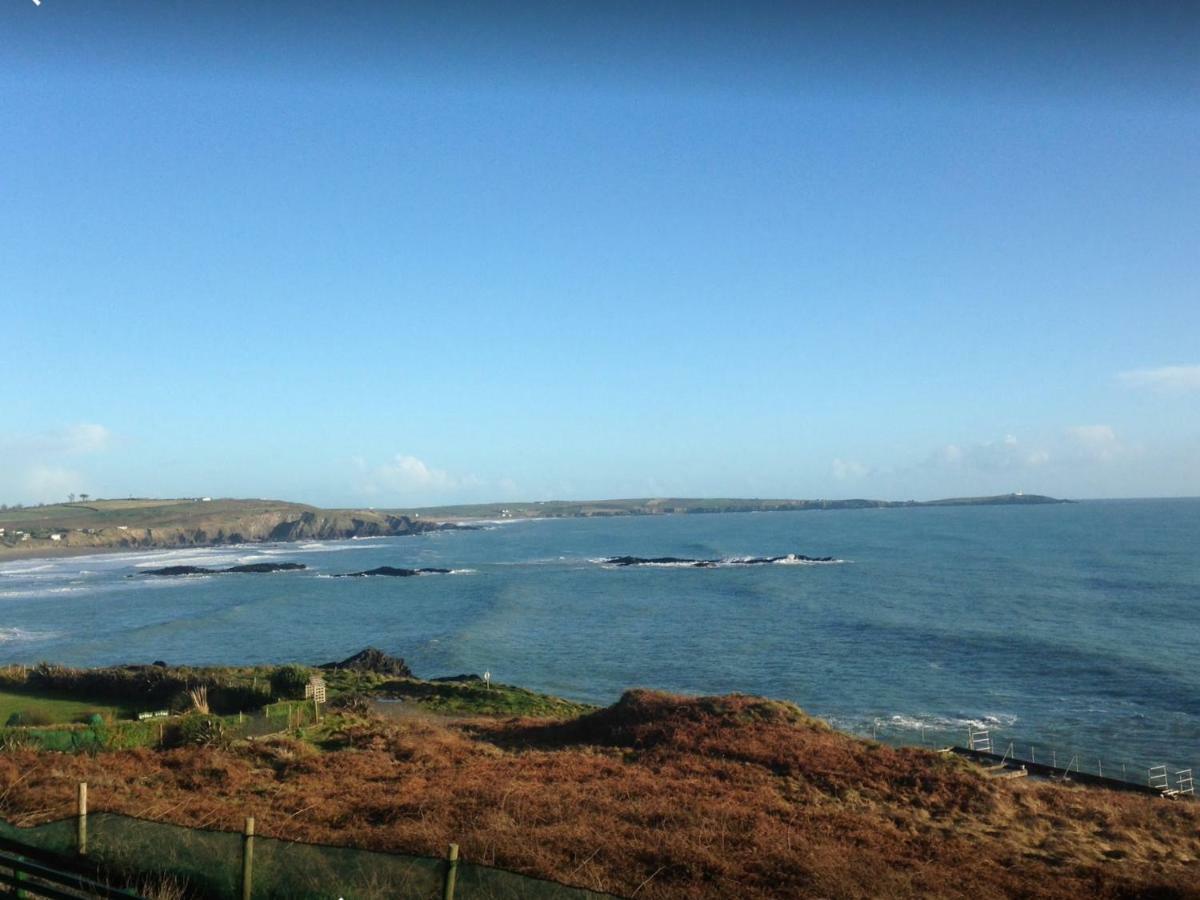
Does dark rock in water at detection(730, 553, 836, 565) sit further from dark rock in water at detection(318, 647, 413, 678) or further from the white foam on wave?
the white foam on wave

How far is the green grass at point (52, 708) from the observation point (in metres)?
27.8

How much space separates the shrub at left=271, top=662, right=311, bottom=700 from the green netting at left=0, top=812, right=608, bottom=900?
910 inches

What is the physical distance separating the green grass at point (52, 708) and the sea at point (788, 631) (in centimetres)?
2008

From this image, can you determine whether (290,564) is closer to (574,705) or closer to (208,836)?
(574,705)

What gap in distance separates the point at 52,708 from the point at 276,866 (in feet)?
86.1

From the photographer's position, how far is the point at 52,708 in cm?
2995

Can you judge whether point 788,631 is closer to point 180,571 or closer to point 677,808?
point 677,808

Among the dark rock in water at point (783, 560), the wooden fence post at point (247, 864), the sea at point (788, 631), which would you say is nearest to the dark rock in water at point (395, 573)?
the sea at point (788, 631)

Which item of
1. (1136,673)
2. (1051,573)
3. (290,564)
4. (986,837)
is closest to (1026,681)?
(1136,673)

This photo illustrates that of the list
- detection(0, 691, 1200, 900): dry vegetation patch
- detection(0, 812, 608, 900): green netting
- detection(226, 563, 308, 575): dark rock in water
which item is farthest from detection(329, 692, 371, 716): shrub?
detection(226, 563, 308, 575): dark rock in water

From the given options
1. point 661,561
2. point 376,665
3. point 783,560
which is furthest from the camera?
point 661,561

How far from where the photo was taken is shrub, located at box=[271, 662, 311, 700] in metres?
32.5

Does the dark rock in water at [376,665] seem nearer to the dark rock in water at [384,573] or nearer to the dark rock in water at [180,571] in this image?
the dark rock in water at [384,573]

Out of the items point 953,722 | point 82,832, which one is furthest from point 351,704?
point 953,722
